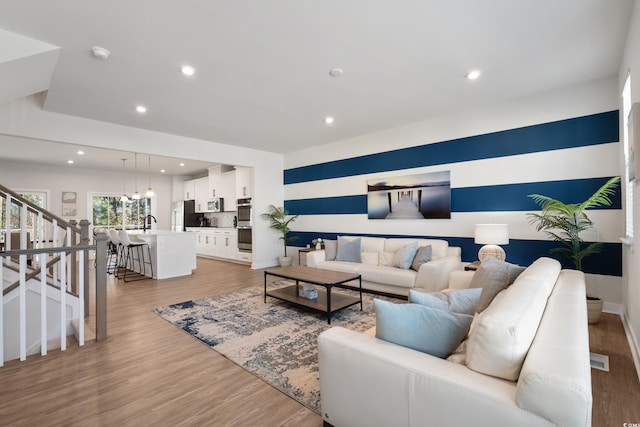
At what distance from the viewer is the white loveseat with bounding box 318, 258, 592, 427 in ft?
3.11

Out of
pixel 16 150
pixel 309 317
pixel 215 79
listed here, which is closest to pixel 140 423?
pixel 309 317

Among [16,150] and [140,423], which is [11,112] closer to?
[16,150]

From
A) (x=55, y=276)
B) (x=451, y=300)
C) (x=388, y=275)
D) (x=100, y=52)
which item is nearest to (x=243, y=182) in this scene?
(x=55, y=276)

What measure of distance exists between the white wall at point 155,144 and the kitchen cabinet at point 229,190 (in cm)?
140

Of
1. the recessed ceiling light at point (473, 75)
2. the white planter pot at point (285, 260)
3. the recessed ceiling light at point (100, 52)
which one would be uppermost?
the recessed ceiling light at point (473, 75)

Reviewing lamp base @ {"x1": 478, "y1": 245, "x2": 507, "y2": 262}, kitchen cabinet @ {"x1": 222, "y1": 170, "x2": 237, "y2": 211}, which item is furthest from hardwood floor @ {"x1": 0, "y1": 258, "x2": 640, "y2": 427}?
kitchen cabinet @ {"x1": 222, "y1": 170, "x2": 237, "y2": 211}

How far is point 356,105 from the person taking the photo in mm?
4203

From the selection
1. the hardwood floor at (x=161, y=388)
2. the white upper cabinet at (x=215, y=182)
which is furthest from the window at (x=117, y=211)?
the hardwood floor at (x=161, y=388)

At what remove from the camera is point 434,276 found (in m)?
3.85

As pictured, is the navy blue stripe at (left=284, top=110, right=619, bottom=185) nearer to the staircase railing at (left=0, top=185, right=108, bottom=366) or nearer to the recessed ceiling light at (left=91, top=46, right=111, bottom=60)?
the recessed ceiling light at (left=91, top=46, right=111, bottom=60)

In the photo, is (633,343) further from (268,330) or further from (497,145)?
(268,330)

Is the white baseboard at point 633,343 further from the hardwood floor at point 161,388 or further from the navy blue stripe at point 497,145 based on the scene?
the navy blue stripe at point 497,145

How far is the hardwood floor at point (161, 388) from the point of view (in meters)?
1.83

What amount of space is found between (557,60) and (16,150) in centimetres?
972
